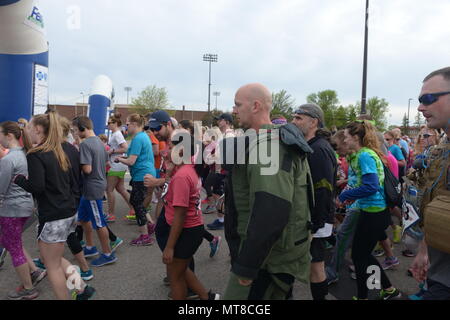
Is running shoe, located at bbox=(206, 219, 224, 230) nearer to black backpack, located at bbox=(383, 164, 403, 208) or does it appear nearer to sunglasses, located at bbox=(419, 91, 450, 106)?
black backpack, located at bbox=(383, 164, 403, 208)

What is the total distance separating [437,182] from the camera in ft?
5.70

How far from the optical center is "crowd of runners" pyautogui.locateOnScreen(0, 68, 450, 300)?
1.65 metres

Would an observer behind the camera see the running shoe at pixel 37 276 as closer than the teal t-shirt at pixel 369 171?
No

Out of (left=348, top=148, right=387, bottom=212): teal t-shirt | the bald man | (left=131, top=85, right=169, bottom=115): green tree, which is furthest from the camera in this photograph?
(left=131, top=85, right=169, bottom=115): green tree

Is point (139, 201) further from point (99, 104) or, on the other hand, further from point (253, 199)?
point (99, 104)

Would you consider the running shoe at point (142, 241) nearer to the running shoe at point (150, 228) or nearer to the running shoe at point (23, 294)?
the running shoe at point (150, 228)

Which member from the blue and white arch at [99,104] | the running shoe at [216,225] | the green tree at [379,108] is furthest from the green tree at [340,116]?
the running shoe at [216,225]

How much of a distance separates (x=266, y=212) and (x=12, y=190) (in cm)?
282

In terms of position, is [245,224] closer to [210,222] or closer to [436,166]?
[436,166]

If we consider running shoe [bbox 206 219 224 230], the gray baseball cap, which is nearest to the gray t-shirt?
running shoe [bbox 206 219 224 230]

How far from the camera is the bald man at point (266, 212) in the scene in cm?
152

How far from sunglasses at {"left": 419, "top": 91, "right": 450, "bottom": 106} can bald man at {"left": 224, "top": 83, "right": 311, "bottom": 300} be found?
0.69 m

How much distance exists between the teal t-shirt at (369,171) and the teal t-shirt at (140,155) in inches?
→ 119

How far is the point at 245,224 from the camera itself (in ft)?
5.65
